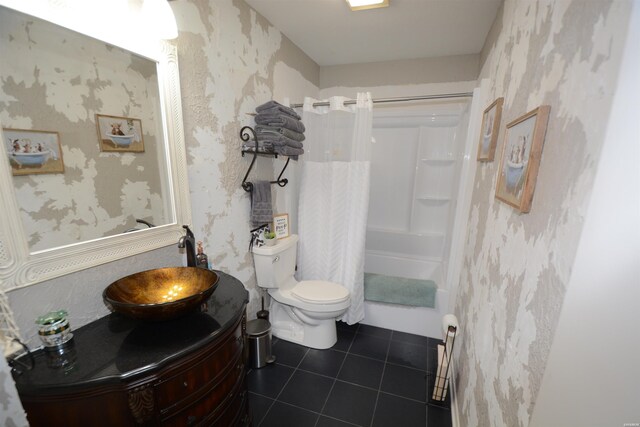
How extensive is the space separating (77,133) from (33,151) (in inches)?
6.0

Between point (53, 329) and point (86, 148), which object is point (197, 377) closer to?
point (53, 329)

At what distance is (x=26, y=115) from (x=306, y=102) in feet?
5.56

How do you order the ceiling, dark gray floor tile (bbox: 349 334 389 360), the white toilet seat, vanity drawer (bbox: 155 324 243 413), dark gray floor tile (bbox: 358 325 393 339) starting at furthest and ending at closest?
dark gray floor tile (bbox: 358 325 393 339) < dark gray floor tile (bbox: 349 334 389 360) < the white toilet seat < the ceiling < vanity drawer (bbox: 155 324 243 413)

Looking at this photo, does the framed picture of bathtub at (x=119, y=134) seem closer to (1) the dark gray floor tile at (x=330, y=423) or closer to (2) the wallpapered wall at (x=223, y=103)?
(2) the wallpapered wall at (x=223, y=103)

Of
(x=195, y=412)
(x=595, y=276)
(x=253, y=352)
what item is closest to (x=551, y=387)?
(x=595, y=276)

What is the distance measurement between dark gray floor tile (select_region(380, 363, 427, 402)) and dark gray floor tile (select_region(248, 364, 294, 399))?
67 centimetres

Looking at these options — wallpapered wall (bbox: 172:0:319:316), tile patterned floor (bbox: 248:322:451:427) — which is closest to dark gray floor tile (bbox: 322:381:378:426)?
tile patterned floor (bbox: 248:322:451:427)

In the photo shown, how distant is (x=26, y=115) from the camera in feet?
2.77

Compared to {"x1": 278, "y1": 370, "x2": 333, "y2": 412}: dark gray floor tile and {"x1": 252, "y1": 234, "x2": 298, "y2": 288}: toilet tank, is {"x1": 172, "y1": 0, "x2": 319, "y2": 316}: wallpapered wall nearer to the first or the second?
{"x1": 252, "y1": 234, "x2": 298, "y2": 288}: toilet tank

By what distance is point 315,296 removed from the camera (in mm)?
1999

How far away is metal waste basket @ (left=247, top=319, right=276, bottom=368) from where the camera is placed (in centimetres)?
187

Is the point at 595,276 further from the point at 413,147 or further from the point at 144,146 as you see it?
the point at 413,147

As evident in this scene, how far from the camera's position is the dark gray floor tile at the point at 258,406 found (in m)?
→ 1.52

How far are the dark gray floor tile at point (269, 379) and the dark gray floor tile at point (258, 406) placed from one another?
4cm
